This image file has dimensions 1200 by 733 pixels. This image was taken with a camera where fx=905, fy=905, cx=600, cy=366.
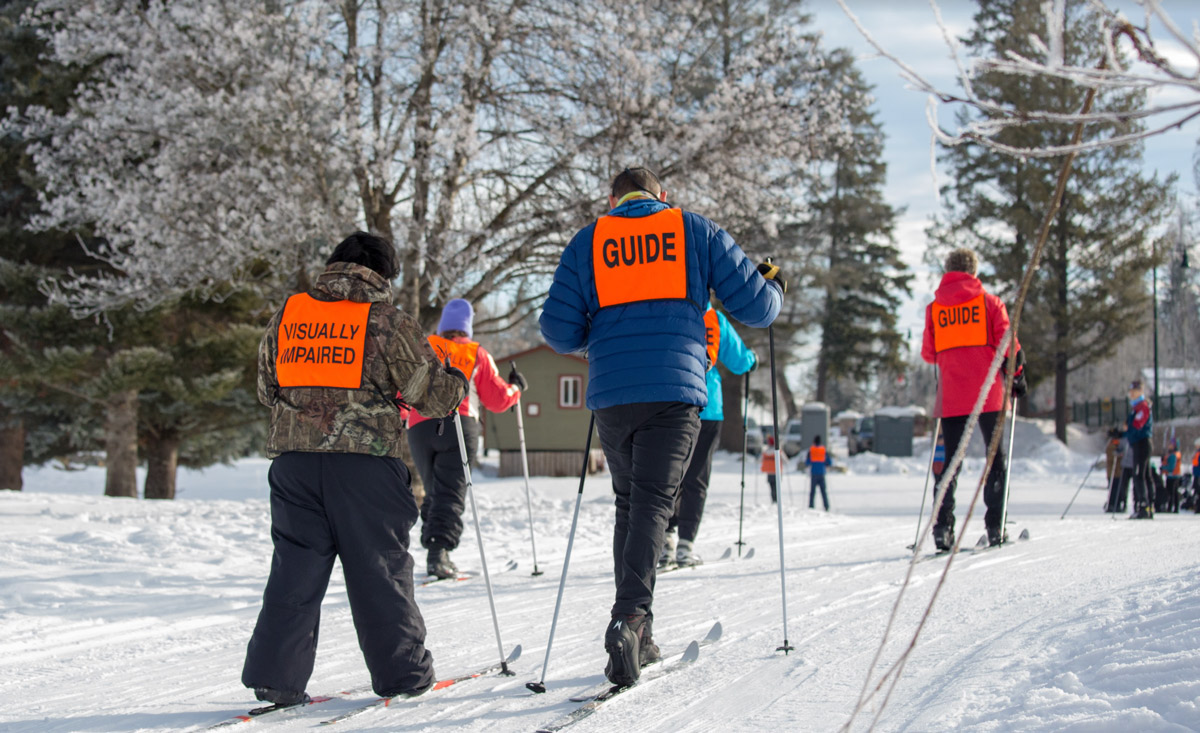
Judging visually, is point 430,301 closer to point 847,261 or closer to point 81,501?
point 81,501

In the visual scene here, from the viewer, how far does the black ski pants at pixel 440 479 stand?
6039mm

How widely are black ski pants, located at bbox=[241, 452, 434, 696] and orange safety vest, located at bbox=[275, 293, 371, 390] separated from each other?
0.27m

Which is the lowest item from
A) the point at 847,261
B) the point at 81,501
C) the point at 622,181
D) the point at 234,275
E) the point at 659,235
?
the point at 81,501

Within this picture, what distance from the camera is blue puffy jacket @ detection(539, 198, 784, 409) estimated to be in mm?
3455

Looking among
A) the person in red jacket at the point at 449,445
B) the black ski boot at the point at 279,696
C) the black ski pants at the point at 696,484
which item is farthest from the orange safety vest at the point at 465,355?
the black ski boot at the point at 279,696

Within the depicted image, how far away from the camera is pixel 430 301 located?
40.1ft

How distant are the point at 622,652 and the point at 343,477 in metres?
1.15

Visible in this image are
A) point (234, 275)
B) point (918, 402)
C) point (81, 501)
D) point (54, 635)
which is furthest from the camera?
point (918, 402)

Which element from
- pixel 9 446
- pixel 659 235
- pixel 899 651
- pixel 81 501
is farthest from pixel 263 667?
pixel 9 446

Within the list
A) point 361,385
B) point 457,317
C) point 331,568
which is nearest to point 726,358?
point 457,317

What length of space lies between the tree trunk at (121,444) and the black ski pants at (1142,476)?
15.5m

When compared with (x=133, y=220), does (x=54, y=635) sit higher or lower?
lower

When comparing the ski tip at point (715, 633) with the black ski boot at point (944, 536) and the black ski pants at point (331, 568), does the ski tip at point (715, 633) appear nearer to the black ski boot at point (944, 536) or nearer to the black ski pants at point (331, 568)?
the black ski pants at point (331, 568)

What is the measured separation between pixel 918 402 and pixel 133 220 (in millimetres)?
89336
